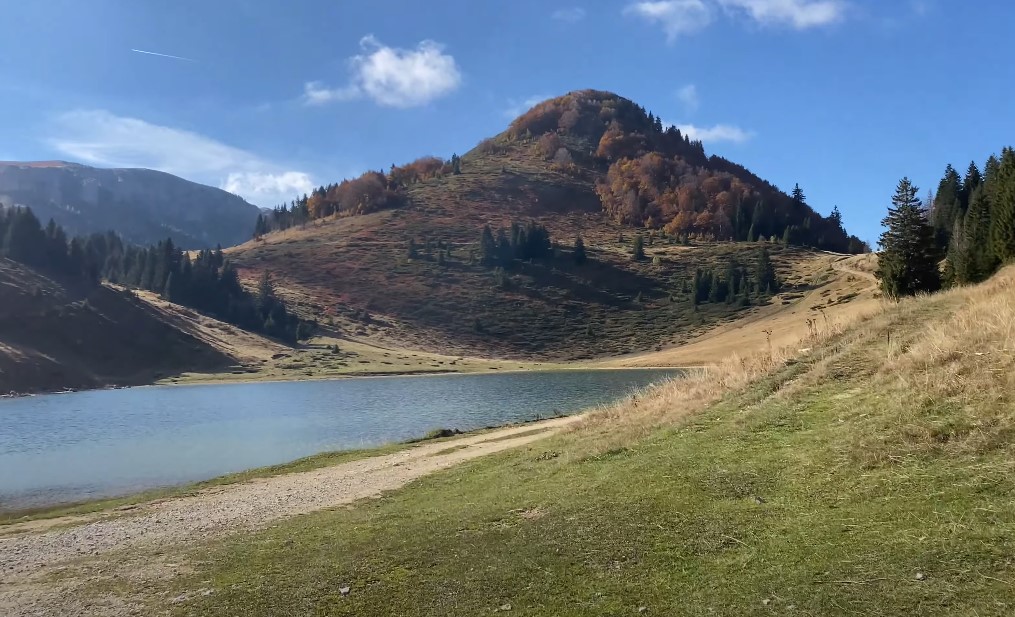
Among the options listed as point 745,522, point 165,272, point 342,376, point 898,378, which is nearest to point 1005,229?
point 898,378

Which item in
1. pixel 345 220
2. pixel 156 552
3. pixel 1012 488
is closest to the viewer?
pixel 1012 488

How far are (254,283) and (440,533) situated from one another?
142m

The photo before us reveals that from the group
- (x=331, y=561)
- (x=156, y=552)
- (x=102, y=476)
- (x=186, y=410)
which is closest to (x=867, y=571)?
(x=331, y=561)

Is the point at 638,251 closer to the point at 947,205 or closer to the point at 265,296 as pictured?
the point at 947,205

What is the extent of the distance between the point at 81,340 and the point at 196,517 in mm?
90742

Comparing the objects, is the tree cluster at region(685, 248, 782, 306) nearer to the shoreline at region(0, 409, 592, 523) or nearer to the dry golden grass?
the shoreline at region(0, 409, 592, 523)

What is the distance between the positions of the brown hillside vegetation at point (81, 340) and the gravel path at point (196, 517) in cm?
7144

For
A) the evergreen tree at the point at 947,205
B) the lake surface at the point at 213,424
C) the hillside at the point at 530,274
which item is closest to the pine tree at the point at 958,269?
the lake surface at the point at 213,424

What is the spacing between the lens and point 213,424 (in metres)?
48.9

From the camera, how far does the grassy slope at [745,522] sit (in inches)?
254

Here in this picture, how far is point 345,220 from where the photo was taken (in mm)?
190375

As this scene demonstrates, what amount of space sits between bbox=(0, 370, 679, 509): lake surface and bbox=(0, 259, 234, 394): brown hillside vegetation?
9.48 metres

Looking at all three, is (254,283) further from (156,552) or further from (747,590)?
(747,590)

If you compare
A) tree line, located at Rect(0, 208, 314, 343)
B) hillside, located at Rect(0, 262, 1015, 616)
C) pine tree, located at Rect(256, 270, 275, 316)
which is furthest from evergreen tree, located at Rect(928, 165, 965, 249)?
pine tree, located at Rect(256, 270, 275, 316)
